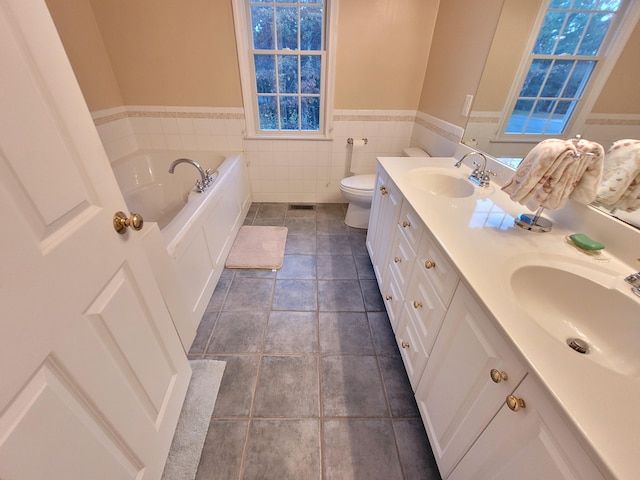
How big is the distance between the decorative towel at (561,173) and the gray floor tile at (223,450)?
147cm

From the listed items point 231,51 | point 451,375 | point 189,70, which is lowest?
point 451,375

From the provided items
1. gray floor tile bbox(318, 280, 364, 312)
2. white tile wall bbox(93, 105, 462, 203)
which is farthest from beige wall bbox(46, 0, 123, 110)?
gray floor tile bbox(318, 280, 364, 312)

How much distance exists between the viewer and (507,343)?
0.64 m

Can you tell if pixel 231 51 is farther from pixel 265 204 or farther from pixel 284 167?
pixel 265 204

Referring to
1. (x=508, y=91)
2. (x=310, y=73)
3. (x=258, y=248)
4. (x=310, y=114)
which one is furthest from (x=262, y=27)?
(x=508, y=91)

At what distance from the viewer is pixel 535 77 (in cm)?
127

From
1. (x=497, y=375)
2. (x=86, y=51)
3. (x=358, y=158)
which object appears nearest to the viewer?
(x=497, y=375)

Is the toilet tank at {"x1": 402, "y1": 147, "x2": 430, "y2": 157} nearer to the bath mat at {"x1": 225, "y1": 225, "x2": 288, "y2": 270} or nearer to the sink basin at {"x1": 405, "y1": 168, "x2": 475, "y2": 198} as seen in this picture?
the sink basin at {"x1": 405, "y1": 168, "x2": 475, "y2": 198}

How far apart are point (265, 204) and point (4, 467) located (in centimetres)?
262

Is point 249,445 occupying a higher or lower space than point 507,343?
lower

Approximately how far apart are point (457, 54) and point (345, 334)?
2007 mm

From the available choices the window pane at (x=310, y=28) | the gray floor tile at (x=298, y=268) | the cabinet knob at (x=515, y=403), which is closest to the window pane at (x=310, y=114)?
the window pane at (x=310, y=28)

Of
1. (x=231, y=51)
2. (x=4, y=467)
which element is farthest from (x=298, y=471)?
(x=231, y=51)

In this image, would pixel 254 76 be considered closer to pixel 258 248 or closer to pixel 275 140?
pixel 275 140
